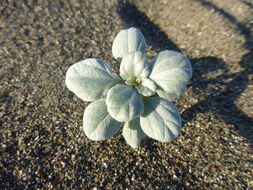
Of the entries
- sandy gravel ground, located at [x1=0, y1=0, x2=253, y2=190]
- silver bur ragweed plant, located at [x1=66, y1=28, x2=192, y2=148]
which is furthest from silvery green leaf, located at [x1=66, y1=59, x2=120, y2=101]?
sandy gravel ground, located at [x1=0, y1=0, x2=253, y2=190]

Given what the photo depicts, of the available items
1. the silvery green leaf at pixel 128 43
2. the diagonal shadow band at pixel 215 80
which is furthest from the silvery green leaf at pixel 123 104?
the diagonal shadow band at pixel 215 80

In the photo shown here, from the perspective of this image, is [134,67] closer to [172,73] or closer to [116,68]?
[172,73]

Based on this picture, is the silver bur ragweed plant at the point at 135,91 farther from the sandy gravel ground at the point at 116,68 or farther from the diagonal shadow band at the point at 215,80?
the diagonal shadow band at the point at 215,80

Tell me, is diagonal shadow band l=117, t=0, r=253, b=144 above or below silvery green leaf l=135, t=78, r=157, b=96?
below

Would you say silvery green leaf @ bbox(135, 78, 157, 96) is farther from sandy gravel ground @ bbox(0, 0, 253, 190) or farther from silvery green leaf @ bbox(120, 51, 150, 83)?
sandy gravel ground @ bbox(0, 0, 253, 190)

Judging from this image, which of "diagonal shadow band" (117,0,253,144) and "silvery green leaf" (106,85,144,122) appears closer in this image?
"silvery green leaf" (106,85,144,122)

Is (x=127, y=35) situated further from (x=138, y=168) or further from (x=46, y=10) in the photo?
(x=46, y=10)
